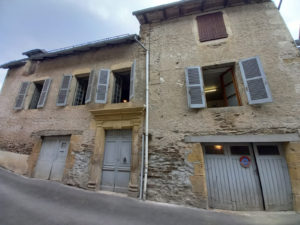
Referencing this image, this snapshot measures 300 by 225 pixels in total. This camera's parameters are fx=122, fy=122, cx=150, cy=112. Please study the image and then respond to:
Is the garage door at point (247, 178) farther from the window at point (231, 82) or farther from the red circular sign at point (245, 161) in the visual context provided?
the window at point (231, 82)

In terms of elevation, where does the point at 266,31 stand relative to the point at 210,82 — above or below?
above

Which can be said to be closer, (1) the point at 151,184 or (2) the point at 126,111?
(1) the point at 151,184

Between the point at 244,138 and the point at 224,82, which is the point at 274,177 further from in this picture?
the point at 224,82

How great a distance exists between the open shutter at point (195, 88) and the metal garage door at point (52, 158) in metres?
4.91

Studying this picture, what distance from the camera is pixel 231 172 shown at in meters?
3.35

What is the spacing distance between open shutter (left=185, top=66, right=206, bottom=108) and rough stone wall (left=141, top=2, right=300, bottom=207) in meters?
0.20

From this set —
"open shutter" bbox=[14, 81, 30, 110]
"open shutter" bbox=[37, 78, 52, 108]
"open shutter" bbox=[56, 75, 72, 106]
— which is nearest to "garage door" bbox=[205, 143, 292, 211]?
"open shutter" bbox=[56, 75, 72, 106]

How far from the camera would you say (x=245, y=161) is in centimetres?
338

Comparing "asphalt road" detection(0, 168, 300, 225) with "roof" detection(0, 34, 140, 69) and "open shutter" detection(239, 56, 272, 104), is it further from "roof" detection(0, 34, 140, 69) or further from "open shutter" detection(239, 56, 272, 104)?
"roof" detection(0, 34, 140, 69)

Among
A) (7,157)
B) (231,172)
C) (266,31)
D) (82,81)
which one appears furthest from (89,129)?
(266,31)

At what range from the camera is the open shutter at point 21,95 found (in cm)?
582

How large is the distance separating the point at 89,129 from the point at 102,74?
230cm

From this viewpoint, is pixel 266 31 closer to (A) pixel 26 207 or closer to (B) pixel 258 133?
(B) pixel 258 133

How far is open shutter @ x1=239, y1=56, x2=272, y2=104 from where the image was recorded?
338cm
